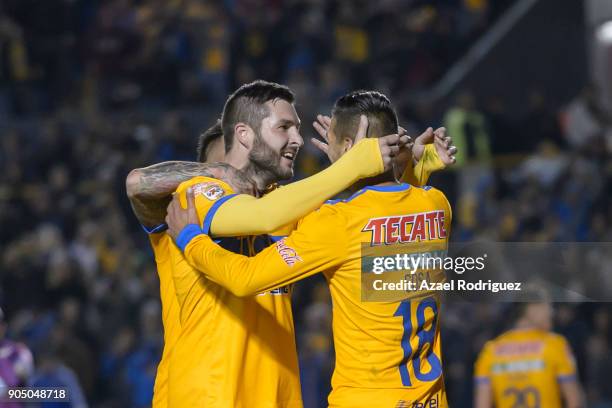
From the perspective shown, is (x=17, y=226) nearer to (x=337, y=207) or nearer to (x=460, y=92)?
(x=460, y=92)

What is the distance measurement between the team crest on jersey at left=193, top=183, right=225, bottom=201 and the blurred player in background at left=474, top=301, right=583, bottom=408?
11.2 ft

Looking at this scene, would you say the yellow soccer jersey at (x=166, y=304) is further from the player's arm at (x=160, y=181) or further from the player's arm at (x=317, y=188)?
the player's arm at (x=317, y=188)

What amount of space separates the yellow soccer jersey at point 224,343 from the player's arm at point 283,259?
22 centimetres

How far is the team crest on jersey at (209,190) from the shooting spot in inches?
172

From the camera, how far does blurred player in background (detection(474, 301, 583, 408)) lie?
7.32 meters

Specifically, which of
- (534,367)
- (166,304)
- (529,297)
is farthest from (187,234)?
(534,367)

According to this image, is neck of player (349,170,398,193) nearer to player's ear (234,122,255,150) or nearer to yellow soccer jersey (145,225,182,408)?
player's ear (234,122,255,150)

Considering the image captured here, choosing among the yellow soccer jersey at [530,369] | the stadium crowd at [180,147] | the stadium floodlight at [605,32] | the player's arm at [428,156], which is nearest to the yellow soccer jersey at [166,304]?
the player's arm at [428,156]

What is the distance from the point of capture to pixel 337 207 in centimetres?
420

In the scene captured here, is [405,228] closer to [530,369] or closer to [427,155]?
[427,155]

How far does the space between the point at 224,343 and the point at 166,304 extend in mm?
429

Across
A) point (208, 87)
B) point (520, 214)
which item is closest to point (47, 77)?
point (208, 87)

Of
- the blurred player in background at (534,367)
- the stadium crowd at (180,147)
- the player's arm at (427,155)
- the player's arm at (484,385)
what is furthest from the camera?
the stadium crowd at (180,147)

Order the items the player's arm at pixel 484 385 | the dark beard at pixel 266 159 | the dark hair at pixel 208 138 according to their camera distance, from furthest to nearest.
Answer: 1. the player's arm at pixel 484 385
2. the dark hair at pixel 208 138
3. the dark beard at pixel 266 159
